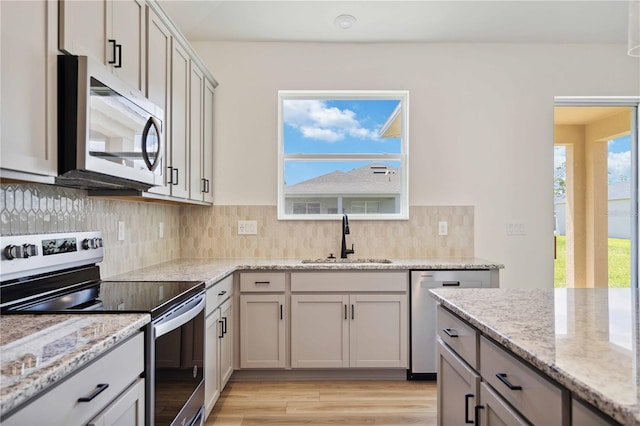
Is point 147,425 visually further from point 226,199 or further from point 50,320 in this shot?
point 226,199

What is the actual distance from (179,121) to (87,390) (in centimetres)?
191

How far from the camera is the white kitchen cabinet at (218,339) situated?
7.38 ft

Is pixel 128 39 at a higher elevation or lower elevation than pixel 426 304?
higher

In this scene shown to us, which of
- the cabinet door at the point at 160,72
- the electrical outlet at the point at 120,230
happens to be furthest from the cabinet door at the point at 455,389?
the electrical outlet at the point at 120,230

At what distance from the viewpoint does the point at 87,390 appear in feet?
3.39

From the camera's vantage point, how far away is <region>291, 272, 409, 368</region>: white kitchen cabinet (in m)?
2.91

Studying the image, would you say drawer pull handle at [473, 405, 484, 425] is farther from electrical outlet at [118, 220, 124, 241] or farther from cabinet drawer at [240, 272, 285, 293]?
electrical outlet at [118, 220, 124, 241]

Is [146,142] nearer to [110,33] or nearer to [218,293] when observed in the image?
[110,33]

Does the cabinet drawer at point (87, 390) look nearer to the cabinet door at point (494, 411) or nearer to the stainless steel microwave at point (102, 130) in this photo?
the stainless steel microwave at point (102, 130)

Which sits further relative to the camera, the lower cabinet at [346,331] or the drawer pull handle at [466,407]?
the lower cabinet at [346,331]

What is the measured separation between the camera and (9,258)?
1.45 meters

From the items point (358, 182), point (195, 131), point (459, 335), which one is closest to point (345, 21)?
point (358, 182)

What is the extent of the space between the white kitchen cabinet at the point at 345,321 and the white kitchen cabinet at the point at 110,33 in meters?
1.69

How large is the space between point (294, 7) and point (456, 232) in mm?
2245
